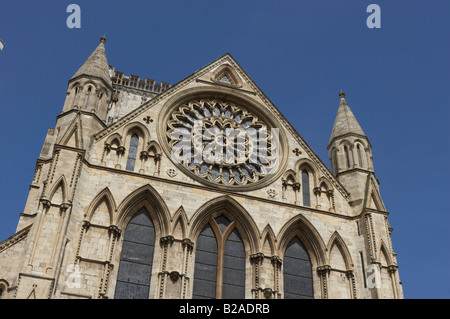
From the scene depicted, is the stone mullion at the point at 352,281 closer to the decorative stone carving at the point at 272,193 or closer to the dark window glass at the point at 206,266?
the decorative stone carving at the point at 272,193

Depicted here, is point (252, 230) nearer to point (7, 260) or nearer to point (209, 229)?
point (209, 229)

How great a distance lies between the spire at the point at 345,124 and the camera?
2459 centimetres

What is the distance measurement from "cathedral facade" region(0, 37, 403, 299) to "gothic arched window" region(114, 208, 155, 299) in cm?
3

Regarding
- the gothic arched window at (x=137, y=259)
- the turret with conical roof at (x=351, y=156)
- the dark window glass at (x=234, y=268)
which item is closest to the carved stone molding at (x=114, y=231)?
the gothic arched window at (x=137, y=259)

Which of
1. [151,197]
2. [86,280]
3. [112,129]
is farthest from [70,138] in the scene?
[86,280]

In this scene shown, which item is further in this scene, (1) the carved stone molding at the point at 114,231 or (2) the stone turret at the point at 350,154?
(2) the stone turret at the point at 350,154

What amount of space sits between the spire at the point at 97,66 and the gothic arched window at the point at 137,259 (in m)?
6.14

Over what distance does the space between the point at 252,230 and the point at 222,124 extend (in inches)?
209

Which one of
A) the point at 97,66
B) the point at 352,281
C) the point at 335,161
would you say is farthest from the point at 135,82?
the point at 352,281

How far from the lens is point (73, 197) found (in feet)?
60.3

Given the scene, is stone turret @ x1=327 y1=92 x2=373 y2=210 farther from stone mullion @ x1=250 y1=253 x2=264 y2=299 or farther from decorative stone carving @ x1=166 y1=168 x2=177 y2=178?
decorative stone carving @ x1=166 y1=168 x2=177 y2=178

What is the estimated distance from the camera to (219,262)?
19547 millimetres
